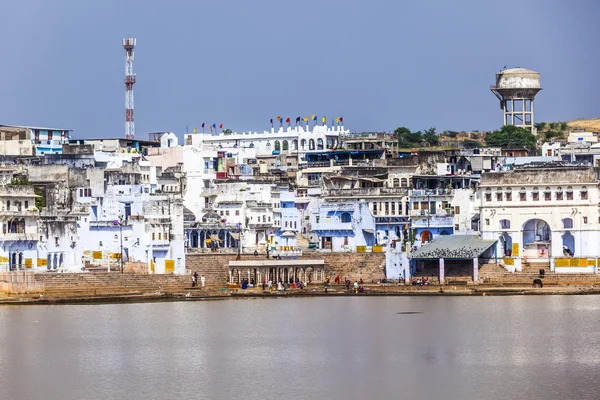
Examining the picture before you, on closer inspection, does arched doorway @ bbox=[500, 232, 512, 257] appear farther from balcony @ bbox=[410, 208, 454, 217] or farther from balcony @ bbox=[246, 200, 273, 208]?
balcony @ bbox=[246, 200, 273, 208]

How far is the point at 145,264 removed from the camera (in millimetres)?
80438

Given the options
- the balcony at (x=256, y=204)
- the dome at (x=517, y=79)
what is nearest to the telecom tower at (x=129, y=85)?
the balcony at (x=256, y=204)

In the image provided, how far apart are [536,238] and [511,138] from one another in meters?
27.9

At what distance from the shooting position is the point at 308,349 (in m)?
57.2

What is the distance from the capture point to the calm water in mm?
48156

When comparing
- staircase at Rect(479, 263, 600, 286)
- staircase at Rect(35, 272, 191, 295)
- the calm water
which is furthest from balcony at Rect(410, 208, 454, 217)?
staircase at Rect(35, 272, 191, 295)

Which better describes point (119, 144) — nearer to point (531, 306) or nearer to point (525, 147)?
point (525, 147)

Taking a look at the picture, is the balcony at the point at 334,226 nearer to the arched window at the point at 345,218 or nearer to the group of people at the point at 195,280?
the arched window at the point at 345,218

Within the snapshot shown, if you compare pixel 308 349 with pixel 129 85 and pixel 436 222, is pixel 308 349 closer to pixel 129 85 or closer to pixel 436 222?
pixel 436 222

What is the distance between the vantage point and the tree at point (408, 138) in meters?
123

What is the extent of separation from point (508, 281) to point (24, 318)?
26051mm

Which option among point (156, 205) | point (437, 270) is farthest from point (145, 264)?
point (437, 270)

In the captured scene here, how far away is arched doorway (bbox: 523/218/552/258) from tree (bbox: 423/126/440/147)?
40088 mm

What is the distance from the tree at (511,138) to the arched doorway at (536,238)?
970 inches
